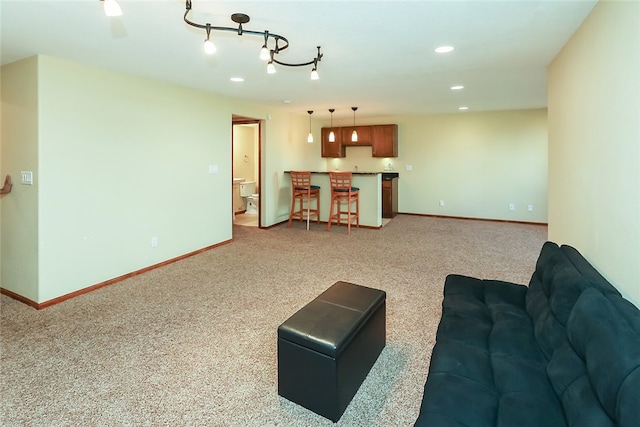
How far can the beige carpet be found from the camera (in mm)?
1813

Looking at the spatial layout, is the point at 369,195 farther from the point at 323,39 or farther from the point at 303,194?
the point at 323,39

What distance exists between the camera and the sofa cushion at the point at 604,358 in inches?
38.8

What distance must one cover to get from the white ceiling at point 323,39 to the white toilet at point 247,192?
Result: 3.82 metres

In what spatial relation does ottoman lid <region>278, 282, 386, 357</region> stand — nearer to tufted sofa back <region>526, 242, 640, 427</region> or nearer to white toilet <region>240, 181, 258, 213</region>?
tufted sofa back <region>526, 242, 640, 427</region>

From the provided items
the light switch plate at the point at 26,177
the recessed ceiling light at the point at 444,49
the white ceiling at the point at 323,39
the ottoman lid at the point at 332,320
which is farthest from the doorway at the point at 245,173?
the ottoman lid at the point at 332,320

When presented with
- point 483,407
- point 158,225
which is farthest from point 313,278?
point 483,407

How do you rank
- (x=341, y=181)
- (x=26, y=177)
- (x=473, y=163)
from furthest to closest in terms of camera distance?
(x=473, y=163)
(x=341, y=181)
(x=26, y=177)

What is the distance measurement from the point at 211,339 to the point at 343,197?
4.21 m

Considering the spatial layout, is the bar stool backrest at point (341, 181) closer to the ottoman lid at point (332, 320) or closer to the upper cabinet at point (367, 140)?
the upper cabinet at point (367, 140)

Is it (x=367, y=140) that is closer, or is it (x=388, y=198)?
(x=388, y=198)

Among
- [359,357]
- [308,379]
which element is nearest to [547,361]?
[359,357]

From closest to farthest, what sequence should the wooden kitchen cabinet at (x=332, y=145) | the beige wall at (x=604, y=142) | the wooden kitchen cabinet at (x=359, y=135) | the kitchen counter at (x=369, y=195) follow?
the beige wall at (x=604, y=142) → the kitchen counter at (x=369, y=195) → the wooden kitchen cabinet at (x=359, y=135) → the wooden kitchen cabinet at (x=332, y=145)

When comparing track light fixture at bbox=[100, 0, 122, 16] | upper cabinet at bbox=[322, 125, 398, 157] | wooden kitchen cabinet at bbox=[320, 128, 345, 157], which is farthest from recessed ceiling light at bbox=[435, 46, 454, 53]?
wooden kitchen cabinet at bbox=[320, 128, 345, 157]

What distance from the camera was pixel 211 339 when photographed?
2527 mm
